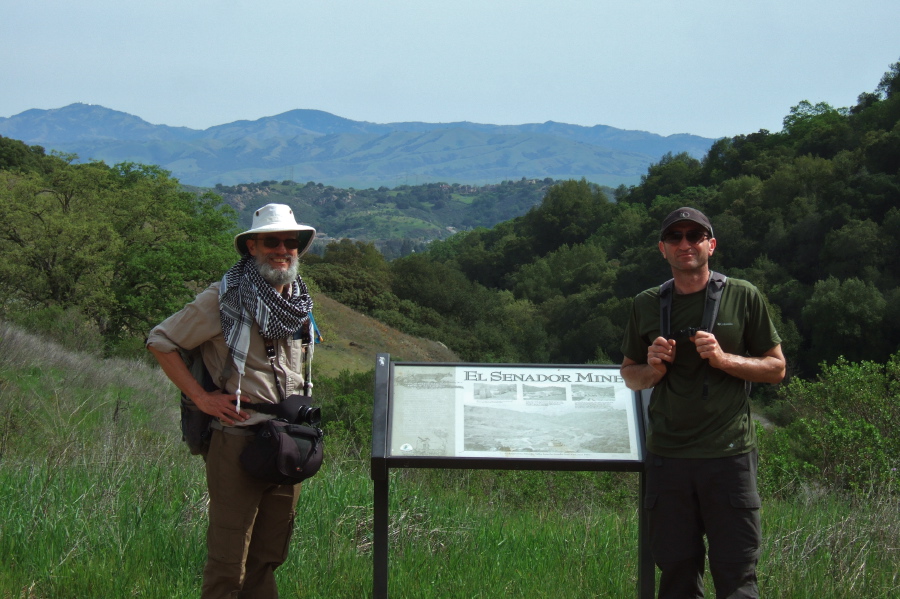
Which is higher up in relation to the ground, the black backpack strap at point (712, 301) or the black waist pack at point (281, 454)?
the black backpack strap at point (712, 301)

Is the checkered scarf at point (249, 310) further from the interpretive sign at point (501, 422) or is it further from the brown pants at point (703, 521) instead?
the brown pants at point (703, 521)

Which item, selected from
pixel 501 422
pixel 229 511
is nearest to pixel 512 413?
pixel 501 422

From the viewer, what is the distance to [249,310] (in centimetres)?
292

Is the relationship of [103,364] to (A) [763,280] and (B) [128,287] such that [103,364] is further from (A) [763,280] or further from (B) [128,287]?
(A) [763,280]

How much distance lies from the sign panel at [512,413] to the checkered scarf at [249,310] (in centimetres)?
59

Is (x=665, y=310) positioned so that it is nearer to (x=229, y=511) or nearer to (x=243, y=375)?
(x=243, y=375)

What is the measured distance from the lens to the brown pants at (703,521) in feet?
9.22

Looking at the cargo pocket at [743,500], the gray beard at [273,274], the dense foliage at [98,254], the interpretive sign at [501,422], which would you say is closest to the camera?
the cargo pocket at [743,500]

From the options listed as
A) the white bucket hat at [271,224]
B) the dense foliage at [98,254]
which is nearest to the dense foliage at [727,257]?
the dense foliage at [98,254]

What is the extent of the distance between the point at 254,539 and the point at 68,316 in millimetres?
20257

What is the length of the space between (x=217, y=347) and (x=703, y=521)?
1.89 metres

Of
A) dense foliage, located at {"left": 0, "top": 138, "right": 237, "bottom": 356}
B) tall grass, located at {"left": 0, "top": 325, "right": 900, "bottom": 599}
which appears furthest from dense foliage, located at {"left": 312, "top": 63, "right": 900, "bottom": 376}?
tall grass, located at {"left": 0, "top": 325, "right": 900, "bottom": 599}

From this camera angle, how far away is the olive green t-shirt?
284 cm

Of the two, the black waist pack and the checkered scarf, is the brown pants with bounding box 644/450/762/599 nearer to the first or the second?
the black waist pack
